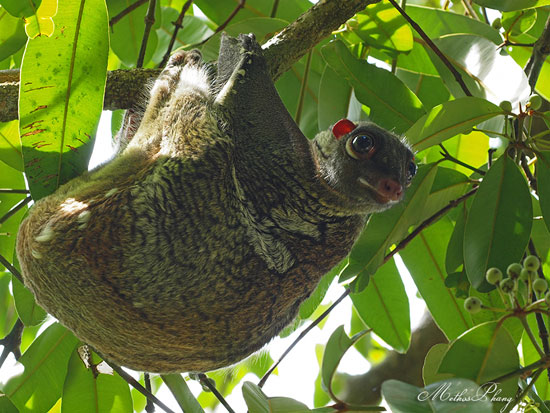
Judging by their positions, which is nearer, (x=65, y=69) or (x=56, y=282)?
(x=56, y=282)

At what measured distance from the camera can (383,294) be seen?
12.6 feet

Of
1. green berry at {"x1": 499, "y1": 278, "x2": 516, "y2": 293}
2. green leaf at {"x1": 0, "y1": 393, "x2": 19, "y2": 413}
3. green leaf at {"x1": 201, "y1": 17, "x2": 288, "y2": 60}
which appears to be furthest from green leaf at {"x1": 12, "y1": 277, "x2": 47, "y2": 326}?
green berry at {"x1": 499, "y1": 278, "x2": 516, "y2": 293}

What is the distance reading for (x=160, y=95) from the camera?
3.06 meters

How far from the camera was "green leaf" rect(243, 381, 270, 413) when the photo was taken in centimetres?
275

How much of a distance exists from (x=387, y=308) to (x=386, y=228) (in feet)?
2.50

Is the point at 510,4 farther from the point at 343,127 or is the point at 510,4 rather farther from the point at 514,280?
the point at 514,280

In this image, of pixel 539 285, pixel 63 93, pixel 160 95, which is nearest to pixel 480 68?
pixel 539 285

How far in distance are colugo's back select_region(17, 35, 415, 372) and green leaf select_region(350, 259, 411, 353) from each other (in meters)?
0.58

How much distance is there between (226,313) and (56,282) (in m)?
0.68

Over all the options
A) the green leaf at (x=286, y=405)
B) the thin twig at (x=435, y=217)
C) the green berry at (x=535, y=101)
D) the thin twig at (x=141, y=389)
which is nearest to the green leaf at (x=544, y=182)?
the green berry at (x=535, y=101)

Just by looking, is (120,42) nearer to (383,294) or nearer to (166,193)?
(166,193)

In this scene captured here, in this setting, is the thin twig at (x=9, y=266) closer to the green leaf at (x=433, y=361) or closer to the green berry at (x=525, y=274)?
the green leaf at (x=433, y=361)

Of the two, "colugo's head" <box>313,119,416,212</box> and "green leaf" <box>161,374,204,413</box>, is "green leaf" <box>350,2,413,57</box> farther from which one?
"green leaf" <box>161,374,204,413</box>

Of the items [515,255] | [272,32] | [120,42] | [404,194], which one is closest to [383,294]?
[404,194]
